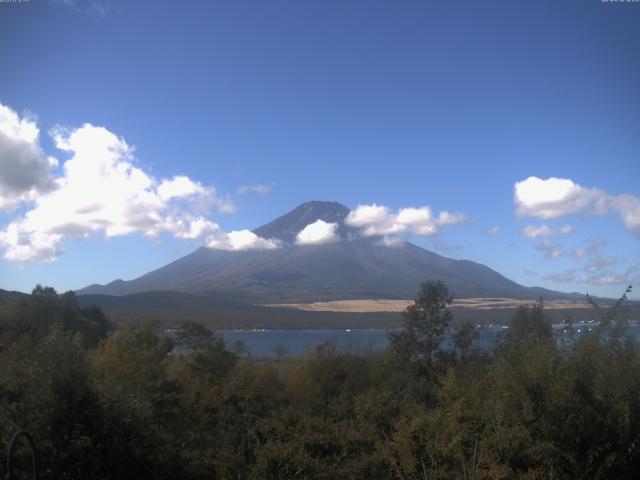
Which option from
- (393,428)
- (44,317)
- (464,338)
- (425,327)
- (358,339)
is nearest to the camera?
(393,428)

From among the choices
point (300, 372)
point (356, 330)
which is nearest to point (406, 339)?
point (300, 372)

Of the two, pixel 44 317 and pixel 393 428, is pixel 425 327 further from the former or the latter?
pixel 44 317

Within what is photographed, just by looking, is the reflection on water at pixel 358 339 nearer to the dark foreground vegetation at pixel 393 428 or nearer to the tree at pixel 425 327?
the dark foreground vegetation at pixel 393 428

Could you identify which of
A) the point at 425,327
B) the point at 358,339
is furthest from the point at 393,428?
the point at 358,339

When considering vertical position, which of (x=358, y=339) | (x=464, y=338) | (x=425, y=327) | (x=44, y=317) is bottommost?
(x=358, y=339)

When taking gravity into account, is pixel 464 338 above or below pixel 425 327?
below

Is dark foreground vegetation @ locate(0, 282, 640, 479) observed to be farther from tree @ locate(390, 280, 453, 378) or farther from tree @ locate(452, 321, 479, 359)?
tree @ locate(452, 321, 479, 359)

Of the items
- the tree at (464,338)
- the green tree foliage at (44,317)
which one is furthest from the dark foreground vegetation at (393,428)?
the green tree foliage at (44,317)

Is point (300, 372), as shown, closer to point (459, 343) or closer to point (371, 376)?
point (371, 376)

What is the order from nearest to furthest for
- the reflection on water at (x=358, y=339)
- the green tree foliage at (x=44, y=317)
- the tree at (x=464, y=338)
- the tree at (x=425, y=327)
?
the reflection on water at (x=358, y=339) < the tree at (x=425, y=327) < the tree at (x=464, y=338) < the green tree foliage at (x=44, y=317)

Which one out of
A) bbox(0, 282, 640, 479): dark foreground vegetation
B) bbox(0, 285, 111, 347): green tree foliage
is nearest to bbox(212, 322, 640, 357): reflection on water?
bbox(0, 282, 640, 479): dark foreground vegetation

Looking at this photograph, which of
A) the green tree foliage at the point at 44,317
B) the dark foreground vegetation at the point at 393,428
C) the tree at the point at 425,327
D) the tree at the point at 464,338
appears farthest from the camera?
the green tree foliage at the point at 44,317

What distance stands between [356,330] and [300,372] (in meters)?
81.6

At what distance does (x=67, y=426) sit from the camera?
7855mm
